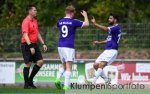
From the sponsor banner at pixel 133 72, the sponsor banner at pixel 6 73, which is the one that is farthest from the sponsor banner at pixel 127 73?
the sponsor banner at pixel 6 73

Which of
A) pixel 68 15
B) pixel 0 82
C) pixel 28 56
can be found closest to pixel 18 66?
pixel 0 82

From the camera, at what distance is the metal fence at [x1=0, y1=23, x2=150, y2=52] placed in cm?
2183

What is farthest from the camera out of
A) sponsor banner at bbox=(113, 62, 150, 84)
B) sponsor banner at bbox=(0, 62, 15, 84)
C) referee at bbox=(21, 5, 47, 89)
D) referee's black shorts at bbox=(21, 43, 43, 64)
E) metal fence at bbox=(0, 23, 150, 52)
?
metal fence at bbox=(0, 23, 150, 52)

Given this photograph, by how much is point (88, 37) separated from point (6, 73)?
3447mm

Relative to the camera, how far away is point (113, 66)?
68.4 feet

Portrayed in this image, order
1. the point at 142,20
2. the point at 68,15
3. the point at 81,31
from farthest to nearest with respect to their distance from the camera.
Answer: the point at 142,20
the point at 81,31
the point at 68,15

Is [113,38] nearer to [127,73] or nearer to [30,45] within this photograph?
[30,45]

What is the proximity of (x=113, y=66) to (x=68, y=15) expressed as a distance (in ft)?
23.8

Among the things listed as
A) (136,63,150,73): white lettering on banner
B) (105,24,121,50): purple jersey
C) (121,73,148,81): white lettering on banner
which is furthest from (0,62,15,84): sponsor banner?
(105,24,121,50): purple jersey

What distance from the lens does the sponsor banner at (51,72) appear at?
21.1 m

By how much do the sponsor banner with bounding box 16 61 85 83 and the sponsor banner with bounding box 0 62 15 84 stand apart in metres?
0.19

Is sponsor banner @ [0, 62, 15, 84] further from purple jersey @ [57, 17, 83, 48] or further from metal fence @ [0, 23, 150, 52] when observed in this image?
purple jersey @ [57, 17, 83, 48]

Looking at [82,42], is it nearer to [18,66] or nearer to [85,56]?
[85,56]

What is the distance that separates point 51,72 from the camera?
21.4 metres
